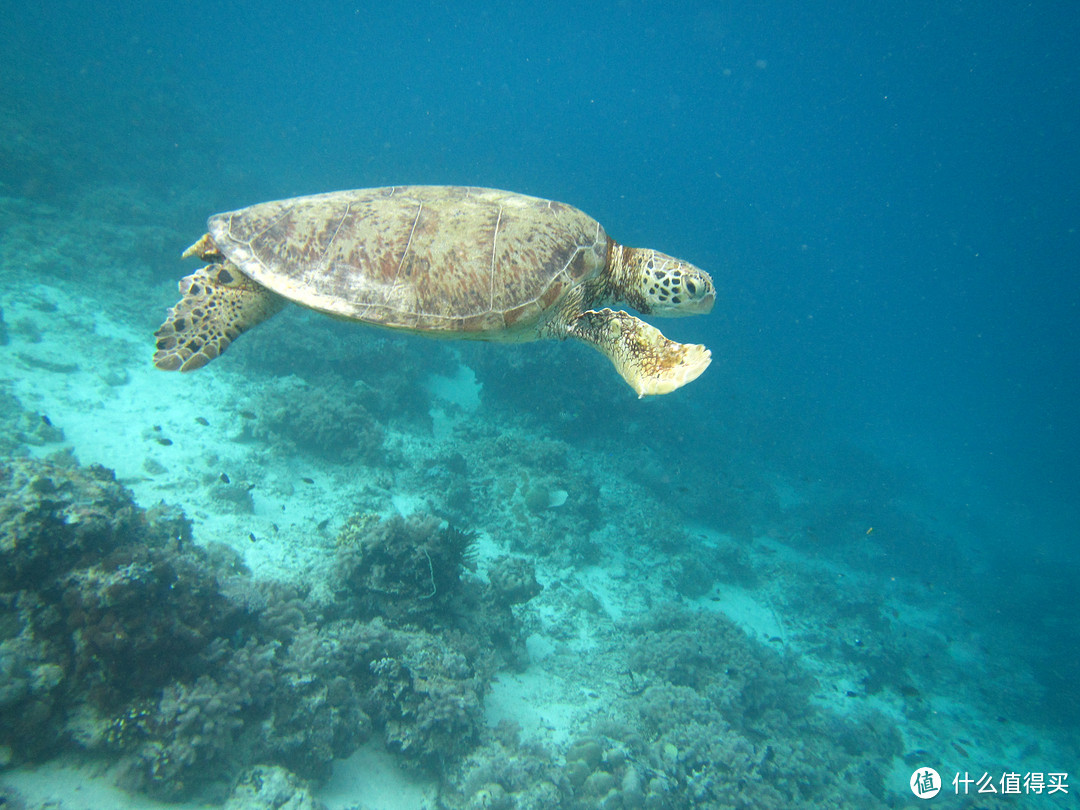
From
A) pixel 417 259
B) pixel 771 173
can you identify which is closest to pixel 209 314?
pixel 417 259

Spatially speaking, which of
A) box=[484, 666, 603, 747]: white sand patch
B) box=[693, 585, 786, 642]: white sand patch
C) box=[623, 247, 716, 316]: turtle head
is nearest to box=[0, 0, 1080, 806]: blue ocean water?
box=[693, 585, 786, 642]: white sand patch

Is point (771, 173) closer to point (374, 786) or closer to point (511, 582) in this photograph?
point (511, 582)

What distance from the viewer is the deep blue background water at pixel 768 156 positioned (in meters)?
29.7

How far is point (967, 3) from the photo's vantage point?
3619 centimetres

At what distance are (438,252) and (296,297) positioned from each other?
4.95 ft

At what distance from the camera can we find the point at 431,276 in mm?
4449

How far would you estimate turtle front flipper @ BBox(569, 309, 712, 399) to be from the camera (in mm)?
4045

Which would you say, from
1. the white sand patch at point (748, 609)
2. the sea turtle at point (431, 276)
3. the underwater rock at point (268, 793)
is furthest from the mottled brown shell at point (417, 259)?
the white sand patch at point (748, 609)

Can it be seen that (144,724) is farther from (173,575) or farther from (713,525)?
(713,525)

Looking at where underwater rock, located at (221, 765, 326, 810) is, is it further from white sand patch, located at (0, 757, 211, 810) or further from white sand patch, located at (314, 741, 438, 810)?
white sand patch, located at (314, 741, 438, 810)

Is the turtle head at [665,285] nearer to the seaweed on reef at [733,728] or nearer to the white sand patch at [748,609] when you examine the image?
the seaweed on reef at [733,728]

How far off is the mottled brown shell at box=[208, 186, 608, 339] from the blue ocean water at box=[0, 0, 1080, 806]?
9706mm

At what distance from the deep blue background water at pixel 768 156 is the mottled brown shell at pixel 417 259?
640 inches

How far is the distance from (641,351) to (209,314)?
4887 mm
